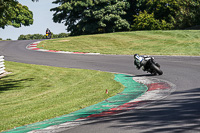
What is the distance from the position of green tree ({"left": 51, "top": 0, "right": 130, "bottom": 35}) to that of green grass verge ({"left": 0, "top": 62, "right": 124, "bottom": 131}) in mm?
36066

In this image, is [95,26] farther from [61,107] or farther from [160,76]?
[61,107]

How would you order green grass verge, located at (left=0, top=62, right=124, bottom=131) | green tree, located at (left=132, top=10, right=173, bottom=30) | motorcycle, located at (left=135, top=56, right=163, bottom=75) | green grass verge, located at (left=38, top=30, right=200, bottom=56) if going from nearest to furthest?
1. green grass verge, located at (left=0, top=62, right=124, bottom=131)
2. motorcycle, located at (left=135, top=56, right=163, bottom=75)
3. green grass verge, located at (left=38, top=30, right=200, bottom=56)
4. green tree, located at (left=132, top=10, right=173, bottom=30)

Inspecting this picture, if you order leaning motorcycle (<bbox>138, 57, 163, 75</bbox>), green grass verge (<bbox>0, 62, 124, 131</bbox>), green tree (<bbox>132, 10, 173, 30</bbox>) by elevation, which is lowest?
green grass verge (<bbox>0, 62, 124, 131</bbox>)

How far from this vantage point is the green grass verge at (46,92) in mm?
8473

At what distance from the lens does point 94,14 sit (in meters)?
53.3

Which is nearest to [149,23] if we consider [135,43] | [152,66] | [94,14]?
[94,14]

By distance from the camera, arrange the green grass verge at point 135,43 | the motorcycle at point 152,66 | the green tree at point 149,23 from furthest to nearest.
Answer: the green tree at point 149,23 < the green grass verge at point 135,43 < the motorcycle at point 152,66

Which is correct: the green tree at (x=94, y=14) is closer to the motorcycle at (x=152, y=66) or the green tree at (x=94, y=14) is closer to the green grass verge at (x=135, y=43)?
the green grass verge at (x=135, y=43)

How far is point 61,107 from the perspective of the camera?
356 inches

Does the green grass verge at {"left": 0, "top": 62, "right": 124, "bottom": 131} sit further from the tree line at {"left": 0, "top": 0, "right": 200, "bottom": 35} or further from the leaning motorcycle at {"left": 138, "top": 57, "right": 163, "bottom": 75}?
the tree line at {"left": 0, "top": 0, "right": 200, "bottom": 35}

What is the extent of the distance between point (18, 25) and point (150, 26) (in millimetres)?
33048

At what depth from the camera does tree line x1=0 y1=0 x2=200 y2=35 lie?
52625 millimetres

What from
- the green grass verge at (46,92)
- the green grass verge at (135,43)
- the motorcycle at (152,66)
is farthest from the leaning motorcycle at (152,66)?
the green grass verge at (135,43)

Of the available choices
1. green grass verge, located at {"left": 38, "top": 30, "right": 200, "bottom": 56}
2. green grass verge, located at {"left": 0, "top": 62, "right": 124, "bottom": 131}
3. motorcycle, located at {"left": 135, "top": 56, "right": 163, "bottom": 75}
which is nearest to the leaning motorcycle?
motorcycle, located at {"left": 135, "top": 56, "right": 163, "bottom": 75}
